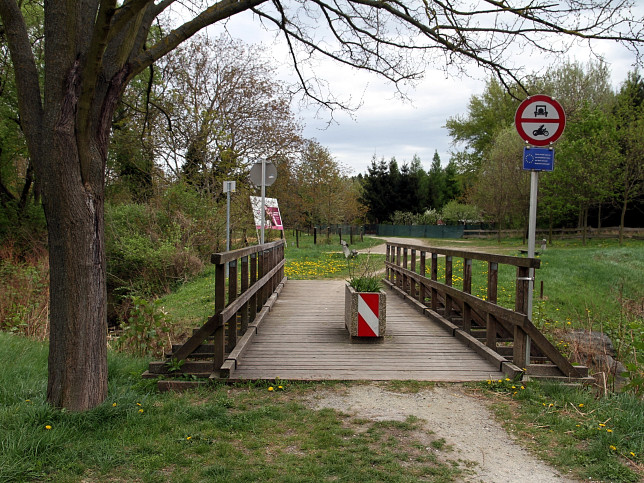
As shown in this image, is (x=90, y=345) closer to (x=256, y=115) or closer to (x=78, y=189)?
(x=78, y=189)

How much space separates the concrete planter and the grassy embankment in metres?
1.79

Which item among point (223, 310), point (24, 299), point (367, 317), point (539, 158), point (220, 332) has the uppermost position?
point (539, 158)

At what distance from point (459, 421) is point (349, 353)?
2309mm

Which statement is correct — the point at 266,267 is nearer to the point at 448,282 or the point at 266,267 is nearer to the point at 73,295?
the point at 448,282

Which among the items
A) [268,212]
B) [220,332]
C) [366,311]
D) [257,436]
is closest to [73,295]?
[220,332]

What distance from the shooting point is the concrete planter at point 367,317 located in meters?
7.00

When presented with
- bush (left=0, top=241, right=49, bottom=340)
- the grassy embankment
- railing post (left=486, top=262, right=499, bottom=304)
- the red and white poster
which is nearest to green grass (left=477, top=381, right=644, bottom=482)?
the grassy embankment

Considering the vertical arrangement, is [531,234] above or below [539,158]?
below

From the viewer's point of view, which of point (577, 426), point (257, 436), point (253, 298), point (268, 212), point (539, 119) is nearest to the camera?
point (257, 436)

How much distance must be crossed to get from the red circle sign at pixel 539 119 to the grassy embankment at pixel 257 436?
2.67 metres

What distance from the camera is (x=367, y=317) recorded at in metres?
7.11

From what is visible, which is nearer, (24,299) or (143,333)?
(143,333)

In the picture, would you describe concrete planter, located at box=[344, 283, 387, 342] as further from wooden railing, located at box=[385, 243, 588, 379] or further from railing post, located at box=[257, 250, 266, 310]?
railing post, located at box=[257, 250, 266, 310]

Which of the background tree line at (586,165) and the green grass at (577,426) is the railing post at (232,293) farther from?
the background tree line at (586,165)
